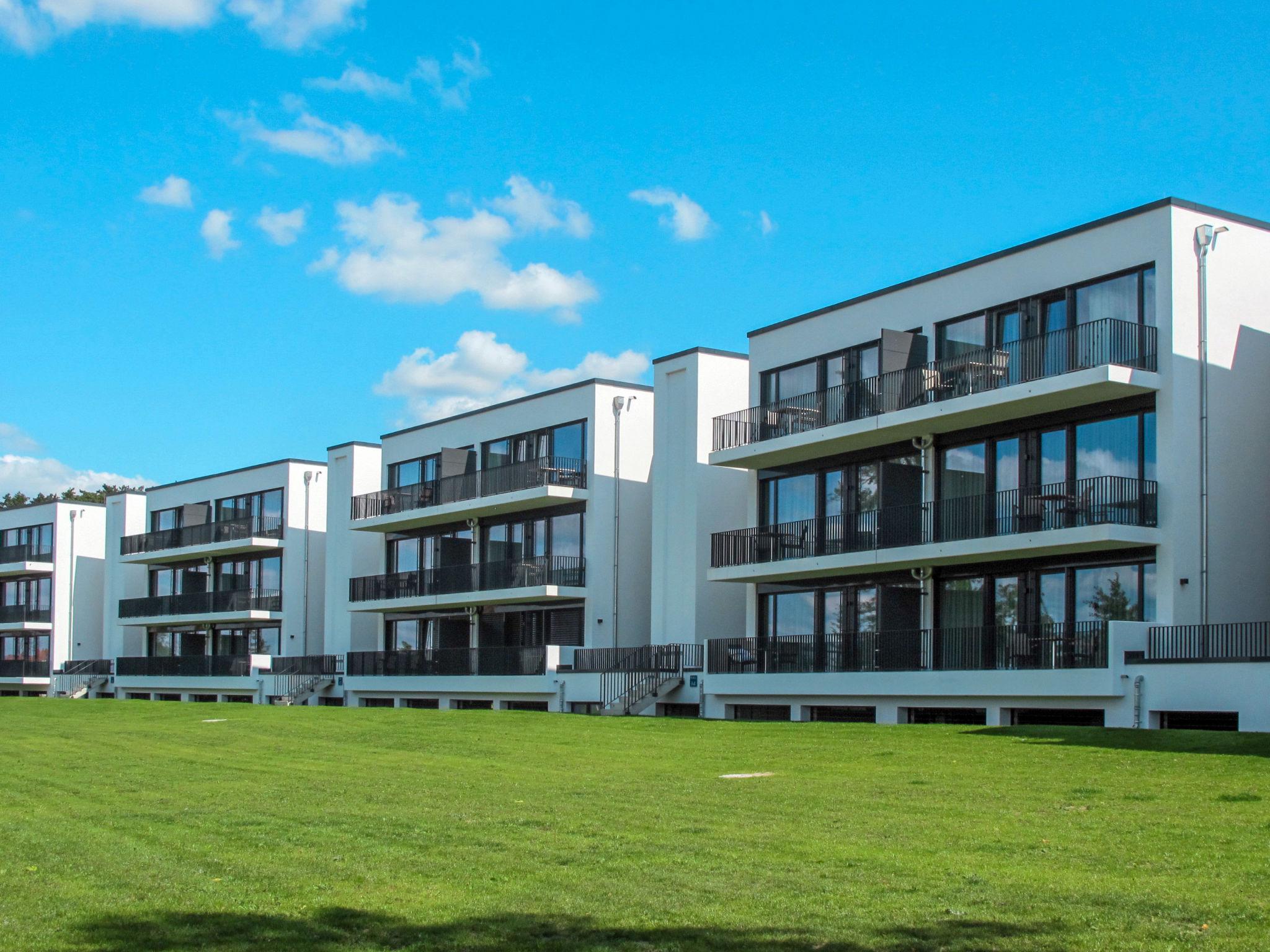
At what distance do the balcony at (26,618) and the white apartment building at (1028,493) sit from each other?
4547cm

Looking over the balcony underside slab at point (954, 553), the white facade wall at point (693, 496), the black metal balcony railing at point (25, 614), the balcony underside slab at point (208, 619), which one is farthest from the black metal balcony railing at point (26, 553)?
the balcony underside slab at point (954, 553)

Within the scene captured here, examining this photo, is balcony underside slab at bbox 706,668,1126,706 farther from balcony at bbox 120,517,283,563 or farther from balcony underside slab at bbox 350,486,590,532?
balcony at bbox 120,517,283,563

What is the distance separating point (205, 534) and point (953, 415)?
1498 inches

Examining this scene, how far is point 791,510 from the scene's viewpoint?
3544cm

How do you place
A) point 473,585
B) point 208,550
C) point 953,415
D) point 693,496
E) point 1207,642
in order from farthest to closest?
point 208,550
point 473,585
point 693,496
point 953,415
point 1207,642

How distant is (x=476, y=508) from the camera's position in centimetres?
4434

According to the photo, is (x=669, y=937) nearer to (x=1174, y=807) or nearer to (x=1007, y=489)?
(x=1174, y=807)

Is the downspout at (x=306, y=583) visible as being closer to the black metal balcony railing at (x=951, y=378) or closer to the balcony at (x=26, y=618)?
the balcony at (x=26, y=618)

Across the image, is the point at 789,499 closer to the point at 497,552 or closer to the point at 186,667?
the point at 497,552

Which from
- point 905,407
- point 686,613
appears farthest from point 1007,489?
point 686,613

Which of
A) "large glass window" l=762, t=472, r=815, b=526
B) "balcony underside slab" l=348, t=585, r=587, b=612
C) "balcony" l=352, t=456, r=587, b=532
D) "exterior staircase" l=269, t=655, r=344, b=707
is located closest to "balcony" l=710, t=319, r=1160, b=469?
"large glass window" l=762, t=472, r=815, b=526

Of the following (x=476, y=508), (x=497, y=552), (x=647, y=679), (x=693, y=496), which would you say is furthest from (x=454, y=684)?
(x=693, y=496)

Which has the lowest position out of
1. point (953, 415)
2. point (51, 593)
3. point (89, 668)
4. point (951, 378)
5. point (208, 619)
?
point (89, 668)

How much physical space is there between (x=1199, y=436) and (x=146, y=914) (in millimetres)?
21664
